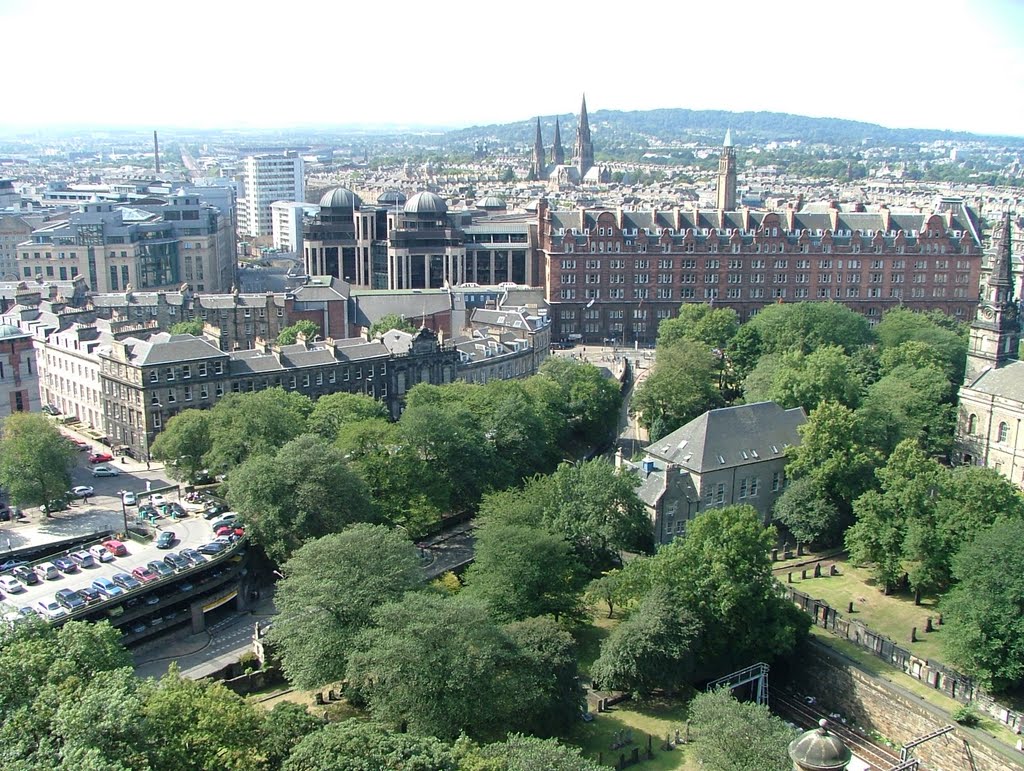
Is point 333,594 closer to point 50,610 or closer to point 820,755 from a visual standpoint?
point 50,610

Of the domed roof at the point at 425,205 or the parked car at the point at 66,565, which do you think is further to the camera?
the domed roof at the point at 425,205

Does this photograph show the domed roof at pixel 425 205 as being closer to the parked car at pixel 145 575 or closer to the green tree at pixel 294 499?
the green tree at pixel 294 499

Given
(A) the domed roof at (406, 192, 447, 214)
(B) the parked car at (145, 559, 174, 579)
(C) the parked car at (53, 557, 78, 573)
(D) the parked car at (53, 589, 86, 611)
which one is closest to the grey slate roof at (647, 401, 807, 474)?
(B) the parked car at (145, 559, 174, 579)

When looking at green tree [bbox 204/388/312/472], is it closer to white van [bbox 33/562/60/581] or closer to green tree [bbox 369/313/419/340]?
white van [bbox 33/562/60/581]

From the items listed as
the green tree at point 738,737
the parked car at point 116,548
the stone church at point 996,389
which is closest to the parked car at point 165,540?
the parked car at point 116,548

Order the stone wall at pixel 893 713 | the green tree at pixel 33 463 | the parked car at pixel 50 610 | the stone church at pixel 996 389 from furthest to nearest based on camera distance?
the stone church at pixel 996 389
the green tree at pixel 33 463
the parked car at pixel 50 610
the stone wall at pixel 893 713
